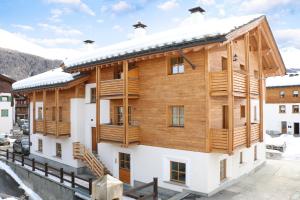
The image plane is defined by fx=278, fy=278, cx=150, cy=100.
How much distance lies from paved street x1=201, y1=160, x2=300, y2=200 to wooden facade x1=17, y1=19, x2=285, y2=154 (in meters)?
2.53

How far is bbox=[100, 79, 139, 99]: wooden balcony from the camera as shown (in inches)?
647

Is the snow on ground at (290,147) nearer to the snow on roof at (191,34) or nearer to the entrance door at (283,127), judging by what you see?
the entrance door at (283,127)

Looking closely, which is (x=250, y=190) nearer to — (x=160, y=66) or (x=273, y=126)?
(x=160, y=66)

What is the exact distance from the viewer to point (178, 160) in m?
14.9

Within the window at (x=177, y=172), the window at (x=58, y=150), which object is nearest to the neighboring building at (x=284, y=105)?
the window at (x=177, y=172)

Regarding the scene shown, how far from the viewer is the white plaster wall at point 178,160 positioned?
45.8 ft

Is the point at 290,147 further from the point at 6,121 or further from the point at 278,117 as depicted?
the point at 6,121

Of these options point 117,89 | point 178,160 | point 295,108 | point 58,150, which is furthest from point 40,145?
point 295,108

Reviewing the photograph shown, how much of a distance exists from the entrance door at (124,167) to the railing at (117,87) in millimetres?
4127

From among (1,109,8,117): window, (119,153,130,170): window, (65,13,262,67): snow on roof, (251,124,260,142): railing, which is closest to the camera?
(65,13,262,67): snow on roof

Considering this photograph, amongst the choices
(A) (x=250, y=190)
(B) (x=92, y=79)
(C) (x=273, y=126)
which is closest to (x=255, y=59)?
(A) (x=250, y=190)

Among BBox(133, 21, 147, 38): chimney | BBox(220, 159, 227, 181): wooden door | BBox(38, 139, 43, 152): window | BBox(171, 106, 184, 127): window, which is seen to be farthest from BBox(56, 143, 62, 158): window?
BBox(220, 159, 227, 181): wooden door

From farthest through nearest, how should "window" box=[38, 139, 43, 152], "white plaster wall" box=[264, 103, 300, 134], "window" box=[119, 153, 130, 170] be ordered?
"white plaster wall" box=[264, 103, 300, 134]
"window" box=[38, 139, 43, 152]
"window" box=[119, 153, 130, 170]

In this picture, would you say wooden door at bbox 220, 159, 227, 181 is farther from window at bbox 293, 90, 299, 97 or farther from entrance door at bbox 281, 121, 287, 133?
entrance door at bbox 281, 121, 287, 133
